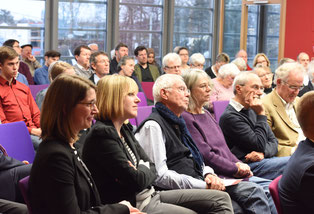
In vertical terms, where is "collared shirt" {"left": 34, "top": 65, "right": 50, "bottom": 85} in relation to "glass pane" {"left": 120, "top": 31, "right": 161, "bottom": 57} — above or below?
below

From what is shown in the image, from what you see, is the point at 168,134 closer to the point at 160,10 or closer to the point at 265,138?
the point at 265,138

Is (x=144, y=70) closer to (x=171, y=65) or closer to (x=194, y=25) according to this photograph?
(x=171, y=65)

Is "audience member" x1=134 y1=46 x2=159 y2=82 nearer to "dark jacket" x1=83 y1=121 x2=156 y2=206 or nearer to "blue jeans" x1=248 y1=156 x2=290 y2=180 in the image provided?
"blue jeans" x1=248 y1=156 x2=290 y2=180

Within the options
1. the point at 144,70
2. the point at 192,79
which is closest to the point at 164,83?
the point at 192,79

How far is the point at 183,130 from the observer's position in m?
3.39

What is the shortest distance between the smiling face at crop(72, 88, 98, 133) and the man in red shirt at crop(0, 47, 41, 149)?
252cm

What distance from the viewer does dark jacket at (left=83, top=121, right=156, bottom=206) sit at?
2590mm

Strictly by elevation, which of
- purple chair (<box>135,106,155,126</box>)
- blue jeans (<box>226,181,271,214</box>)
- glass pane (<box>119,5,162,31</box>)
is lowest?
blue jeans (<box>226,181,271,214</box>)

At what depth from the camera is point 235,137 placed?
13.1 ft

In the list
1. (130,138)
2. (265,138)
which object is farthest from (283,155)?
(130,138)

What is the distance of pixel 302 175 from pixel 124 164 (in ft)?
3.00

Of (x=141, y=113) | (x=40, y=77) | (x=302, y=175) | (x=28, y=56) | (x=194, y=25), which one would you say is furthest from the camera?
(x=194, y=25)

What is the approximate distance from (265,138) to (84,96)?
2251 mm

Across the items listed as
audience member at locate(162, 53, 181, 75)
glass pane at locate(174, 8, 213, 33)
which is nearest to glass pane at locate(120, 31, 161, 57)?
glass pane at locate(174, 8, 213, 33)
